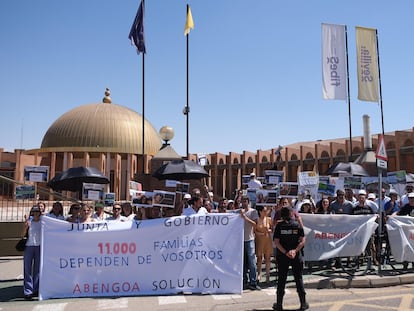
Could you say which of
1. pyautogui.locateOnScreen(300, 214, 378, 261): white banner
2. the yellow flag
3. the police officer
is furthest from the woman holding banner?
the yellow flag

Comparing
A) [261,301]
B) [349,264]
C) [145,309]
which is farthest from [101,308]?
[349,264]

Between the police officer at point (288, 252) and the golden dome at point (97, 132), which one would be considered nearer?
the police officer at point (288, 252)

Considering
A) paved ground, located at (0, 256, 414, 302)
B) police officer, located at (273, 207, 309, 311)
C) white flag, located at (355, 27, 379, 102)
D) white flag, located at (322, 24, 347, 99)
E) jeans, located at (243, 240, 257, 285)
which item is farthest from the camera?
white flag, located at (355, 27, 379, 102)

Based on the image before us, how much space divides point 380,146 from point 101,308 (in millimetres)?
6753

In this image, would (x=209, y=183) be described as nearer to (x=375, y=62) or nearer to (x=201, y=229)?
(x=375, y=62)

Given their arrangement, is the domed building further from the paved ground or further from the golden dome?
the paved ground

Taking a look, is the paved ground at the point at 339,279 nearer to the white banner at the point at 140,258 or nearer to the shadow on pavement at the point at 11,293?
the shadow on pavement at the point at 11,293

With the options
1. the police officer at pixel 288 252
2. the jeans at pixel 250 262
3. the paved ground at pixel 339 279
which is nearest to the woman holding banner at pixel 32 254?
the paved ground at pixel 339 279

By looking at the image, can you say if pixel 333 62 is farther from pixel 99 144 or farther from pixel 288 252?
pixel 99 144

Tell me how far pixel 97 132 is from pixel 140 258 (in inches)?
1344

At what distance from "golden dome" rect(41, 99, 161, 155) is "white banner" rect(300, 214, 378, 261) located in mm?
31854

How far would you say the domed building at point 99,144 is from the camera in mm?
35916

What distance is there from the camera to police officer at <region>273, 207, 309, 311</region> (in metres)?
5.66

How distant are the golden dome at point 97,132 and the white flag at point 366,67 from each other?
84.5ft
